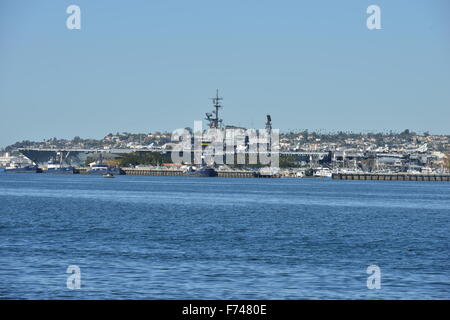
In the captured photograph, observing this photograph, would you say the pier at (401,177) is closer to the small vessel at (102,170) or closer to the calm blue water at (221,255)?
the small vessel at (102,170)

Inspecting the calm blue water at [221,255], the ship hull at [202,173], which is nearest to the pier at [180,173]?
the ship hull at [202,173]

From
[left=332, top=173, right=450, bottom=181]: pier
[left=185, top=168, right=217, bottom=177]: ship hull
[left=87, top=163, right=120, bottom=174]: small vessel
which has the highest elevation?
[left=87, top=163, right=120, bottom=174]: small vessel

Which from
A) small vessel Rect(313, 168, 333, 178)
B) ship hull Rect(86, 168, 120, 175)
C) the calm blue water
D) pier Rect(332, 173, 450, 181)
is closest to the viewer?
the calm blue water

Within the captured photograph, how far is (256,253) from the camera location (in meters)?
27.2

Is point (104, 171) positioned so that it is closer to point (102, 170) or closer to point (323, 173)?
point (102, 170)

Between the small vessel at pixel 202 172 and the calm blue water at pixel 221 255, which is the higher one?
the calm blue water at pixel 221 255

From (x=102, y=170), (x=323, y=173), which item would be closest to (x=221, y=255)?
(x=323, y=173)

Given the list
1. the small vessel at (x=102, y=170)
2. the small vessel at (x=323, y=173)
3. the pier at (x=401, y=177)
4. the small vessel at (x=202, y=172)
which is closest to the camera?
the pier at (x=401, y=177)

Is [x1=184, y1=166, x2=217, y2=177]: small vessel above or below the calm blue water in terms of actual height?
below

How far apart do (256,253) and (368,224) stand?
16.5m

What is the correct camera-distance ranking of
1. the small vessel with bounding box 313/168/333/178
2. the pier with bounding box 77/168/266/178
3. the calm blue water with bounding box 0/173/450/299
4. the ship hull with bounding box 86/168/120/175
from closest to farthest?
the calm blue water with bounding box 0/173/450/299
the pier with bounding box 77/168/266/178
the small vessel with bounding box 313/168/333/178
the ship hull with bounding box 86/168/120/175

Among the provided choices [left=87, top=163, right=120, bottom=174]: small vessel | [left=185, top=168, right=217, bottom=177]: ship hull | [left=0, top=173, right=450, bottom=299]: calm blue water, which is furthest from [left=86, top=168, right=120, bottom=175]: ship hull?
[left=0, top=173, right=450, bottom=299]: calm blue water

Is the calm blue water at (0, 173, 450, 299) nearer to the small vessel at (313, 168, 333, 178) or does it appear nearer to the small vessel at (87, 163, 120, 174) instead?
the small vessel at (313, 168, 333, 178)
